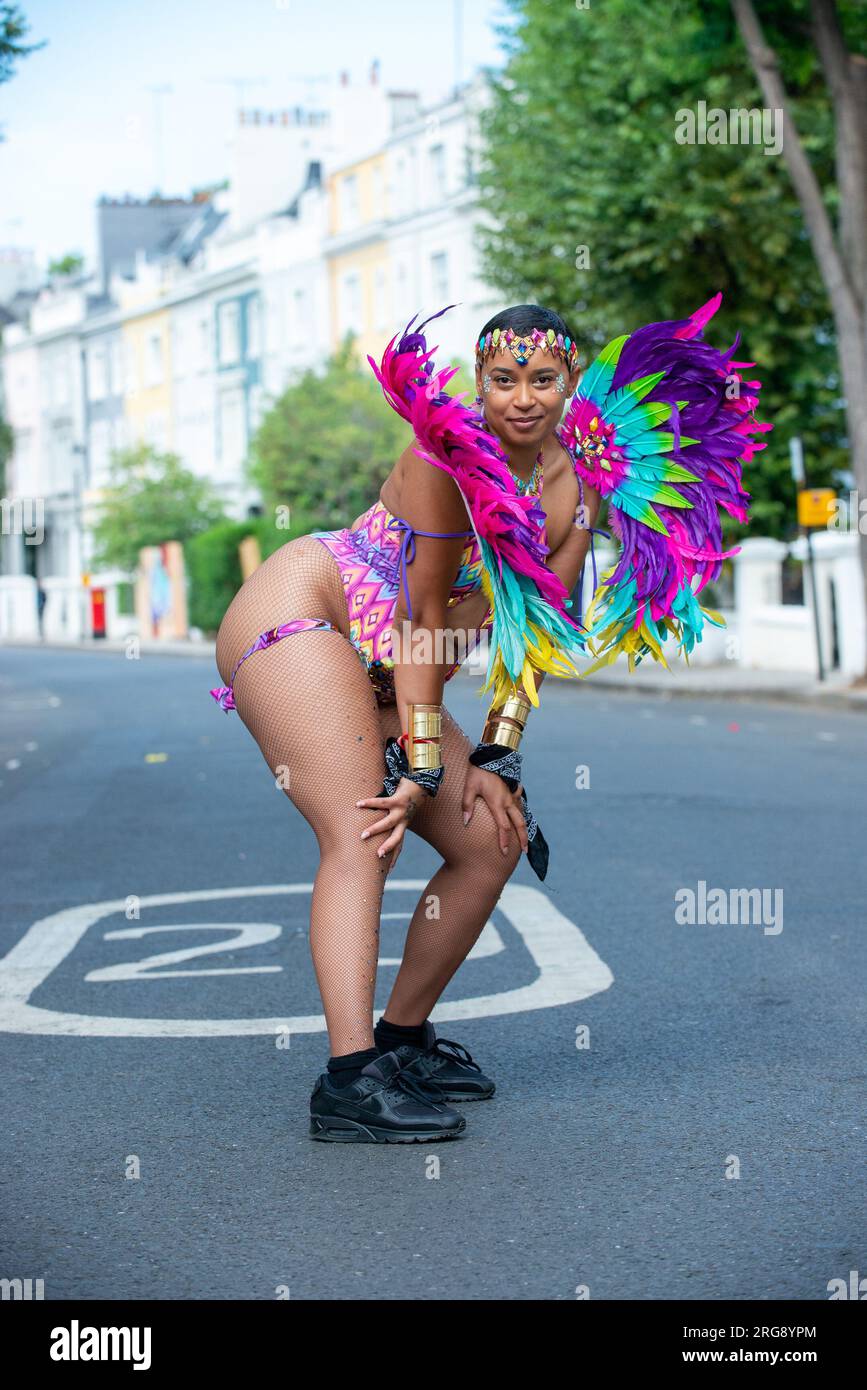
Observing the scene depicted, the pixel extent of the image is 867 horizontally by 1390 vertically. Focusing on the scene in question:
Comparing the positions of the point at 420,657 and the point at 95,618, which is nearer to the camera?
the point at 420,657

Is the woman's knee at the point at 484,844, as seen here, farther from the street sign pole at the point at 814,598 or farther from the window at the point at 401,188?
the window at the point at 401,188

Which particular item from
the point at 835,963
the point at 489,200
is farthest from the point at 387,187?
the point at 835,963

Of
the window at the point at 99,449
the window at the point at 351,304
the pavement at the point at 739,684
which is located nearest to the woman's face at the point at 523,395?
the pavement at the point at 739,684

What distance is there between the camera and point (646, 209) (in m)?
28.4

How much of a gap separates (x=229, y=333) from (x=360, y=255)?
9847mm

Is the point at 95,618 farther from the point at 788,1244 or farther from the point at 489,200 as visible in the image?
the point at 788,1244

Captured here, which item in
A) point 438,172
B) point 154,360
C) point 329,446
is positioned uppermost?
point 438,172

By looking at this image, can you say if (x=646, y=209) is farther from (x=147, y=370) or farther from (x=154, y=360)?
(x=147, y=370)

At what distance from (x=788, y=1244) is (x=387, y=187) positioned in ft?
170

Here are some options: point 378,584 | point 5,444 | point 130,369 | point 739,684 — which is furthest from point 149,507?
point 378,584

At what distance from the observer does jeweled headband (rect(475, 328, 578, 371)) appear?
4.31m

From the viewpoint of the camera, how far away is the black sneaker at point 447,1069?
4699mm

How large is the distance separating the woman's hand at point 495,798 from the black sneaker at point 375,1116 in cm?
59

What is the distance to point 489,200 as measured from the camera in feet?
104
